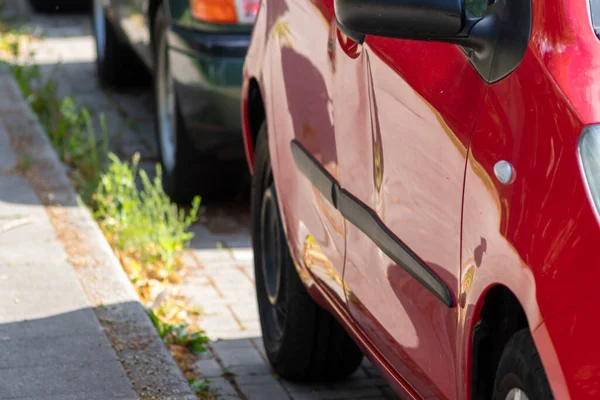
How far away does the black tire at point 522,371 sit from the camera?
2.23 meters

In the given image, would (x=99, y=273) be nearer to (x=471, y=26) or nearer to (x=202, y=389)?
(x=202, y=389)

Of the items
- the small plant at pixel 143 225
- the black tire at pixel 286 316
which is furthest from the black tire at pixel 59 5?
the black tire at pixel 286 316

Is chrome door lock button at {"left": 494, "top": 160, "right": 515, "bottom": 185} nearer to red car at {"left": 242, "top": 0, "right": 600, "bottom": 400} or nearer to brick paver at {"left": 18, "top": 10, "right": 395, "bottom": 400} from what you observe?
red car at {"left": 242, "top": 0, "right": 600, "bottom": 400}

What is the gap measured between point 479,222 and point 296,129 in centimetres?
141

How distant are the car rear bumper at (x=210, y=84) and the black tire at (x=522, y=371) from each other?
3450 mm

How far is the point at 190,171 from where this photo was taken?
20.3 ft

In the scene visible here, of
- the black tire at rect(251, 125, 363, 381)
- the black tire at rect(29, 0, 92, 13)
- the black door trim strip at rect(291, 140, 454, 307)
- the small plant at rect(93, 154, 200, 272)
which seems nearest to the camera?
the black door trim strip at rect(291, 140, 454, 307)

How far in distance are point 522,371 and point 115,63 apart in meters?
7.13

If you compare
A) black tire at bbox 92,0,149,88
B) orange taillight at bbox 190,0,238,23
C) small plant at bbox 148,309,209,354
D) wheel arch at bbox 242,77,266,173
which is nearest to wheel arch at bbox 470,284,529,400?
wheel arch at bbox 242,77,266,173

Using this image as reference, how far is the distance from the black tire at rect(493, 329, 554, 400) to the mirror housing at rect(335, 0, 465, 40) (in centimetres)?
64

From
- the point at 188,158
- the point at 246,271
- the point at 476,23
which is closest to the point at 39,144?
the point at 188,158

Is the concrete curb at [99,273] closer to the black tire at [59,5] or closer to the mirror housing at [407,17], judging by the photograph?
the mirror housing at [407,17]

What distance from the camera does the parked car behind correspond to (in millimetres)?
5695

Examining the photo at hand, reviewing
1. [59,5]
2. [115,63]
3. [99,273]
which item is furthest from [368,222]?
[59,5]
